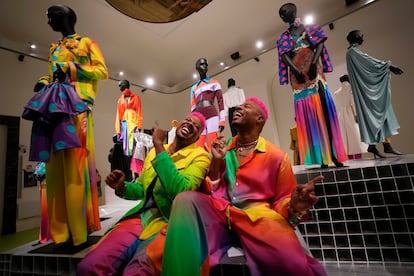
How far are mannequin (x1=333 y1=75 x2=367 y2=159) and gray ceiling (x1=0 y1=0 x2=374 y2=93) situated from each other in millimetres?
2185

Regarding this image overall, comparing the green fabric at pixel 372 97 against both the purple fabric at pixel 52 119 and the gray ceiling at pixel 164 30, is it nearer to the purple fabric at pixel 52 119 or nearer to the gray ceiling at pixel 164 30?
the gray ceiling at pixel 164 30

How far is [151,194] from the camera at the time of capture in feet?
4.38

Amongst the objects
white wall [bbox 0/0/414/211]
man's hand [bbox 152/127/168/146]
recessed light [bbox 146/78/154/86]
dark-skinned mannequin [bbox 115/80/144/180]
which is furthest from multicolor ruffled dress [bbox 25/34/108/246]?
recessed light [bbox 146/78/154/86]

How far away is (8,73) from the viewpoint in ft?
14.0

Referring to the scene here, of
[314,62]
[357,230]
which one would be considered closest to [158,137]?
[357,230]

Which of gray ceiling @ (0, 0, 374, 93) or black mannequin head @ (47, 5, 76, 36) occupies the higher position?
gray ceiling @ (0, 0, 374, 93)

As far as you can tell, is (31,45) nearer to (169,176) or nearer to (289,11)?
(289,11)

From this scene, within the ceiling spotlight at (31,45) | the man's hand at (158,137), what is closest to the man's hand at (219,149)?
the man's hand at (158,137)

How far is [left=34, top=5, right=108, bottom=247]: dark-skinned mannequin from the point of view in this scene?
147 centimetres

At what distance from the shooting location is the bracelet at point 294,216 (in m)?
0.98

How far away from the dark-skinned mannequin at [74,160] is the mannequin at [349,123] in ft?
12.8

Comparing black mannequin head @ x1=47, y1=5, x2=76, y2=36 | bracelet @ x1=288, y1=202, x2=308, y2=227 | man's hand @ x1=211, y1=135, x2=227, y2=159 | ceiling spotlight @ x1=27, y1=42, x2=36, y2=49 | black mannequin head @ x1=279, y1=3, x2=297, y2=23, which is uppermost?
ceiling spotlight @ x1=27, y1=42, x2=36, y2=49

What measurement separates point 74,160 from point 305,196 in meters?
1.59

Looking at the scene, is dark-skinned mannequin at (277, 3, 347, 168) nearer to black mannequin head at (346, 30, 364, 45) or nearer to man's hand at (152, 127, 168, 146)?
black mannequin head at (346, 30, 364, 45)
